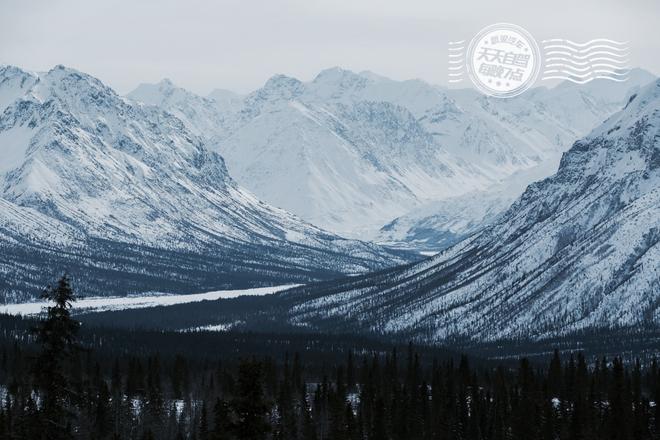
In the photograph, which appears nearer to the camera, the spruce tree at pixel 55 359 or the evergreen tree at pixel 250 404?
the evergreen tree at pixel 250 404

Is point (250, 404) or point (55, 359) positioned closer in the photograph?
point (250, 404)

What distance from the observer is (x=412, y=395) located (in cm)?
18988

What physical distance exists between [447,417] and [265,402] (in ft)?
365

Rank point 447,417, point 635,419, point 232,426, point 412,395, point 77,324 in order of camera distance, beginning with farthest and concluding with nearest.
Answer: point 412,395 → point 447,417 → point 635,419 → point 77,324 → point 232,426

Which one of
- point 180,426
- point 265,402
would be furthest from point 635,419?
point 265,402

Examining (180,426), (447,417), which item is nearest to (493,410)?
(447,417)

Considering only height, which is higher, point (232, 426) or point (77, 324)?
point (77, 324)

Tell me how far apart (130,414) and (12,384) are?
1969 centimetres

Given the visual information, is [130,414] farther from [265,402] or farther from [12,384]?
[265,402]

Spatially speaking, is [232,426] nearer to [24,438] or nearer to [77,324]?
[77,324]

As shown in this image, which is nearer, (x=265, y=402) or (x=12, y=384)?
(x=265, y=402)

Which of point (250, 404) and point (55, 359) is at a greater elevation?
point (55, 359)

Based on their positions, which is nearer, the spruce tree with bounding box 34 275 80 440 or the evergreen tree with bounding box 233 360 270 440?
the evergreen tree with bounding box 233 360 270 440

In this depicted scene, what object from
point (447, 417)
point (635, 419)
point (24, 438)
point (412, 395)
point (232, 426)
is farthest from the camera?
point (412, 395)
